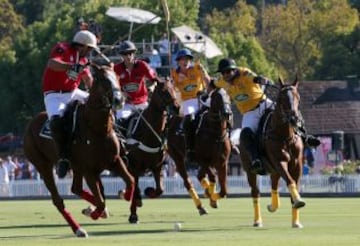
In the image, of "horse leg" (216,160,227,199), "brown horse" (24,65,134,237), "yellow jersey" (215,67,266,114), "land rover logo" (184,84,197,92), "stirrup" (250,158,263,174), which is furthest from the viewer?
"land rover logo" (184,84,197,92)

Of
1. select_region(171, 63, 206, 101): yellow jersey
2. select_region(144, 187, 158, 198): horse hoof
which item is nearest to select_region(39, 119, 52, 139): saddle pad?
select_region(144, 187, 158, 198): horse hoof

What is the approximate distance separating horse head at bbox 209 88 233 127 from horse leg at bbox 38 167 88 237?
4.43 m

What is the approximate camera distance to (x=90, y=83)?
18531mm

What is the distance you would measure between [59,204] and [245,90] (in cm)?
399

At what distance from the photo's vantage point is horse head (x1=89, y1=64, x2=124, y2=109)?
17703mm

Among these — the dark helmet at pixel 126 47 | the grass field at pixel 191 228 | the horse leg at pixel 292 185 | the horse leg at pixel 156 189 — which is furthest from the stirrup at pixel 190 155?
the horse leg at pixel 292 185

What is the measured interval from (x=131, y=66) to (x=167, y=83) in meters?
0.72

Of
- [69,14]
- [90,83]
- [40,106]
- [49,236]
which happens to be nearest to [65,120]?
[90,83]

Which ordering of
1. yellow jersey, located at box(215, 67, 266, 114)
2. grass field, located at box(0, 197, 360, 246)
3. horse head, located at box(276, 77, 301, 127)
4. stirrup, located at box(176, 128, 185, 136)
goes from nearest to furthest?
grass field, located at box(0, 197, 360, 246) → horse head, located at box(276, 77, 301, 127) → yellow jersey, located at box(215, 67, 266, 114) → stirrup, located at box(176, 128, 185, 136)

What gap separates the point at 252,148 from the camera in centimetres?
2058

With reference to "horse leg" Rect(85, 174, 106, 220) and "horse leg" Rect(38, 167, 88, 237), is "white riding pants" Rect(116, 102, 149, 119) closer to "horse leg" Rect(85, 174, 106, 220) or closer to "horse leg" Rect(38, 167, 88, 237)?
"horse leg" Rect(38, 167, 88, 237)

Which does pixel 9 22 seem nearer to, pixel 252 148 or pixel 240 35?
pixel 240 35

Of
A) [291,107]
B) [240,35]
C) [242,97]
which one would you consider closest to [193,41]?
[242,97]

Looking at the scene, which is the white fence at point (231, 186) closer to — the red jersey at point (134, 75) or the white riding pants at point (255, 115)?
the red jersey at point (134, 75)
